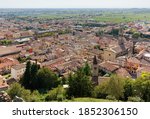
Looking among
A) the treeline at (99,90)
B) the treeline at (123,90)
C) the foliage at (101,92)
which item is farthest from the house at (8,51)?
the treeline at (123,90)

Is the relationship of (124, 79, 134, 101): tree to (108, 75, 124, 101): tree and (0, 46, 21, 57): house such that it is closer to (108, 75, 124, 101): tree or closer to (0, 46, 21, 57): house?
(108, 75, 124, 101): tree

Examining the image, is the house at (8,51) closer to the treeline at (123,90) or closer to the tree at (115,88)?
the treeline at (123,90)

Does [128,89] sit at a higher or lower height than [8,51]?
higher

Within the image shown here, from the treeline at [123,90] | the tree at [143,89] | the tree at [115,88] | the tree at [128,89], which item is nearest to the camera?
the tree at [143,89]

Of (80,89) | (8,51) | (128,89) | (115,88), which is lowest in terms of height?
(8,51)

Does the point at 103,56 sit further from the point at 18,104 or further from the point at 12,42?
the point at 18,104

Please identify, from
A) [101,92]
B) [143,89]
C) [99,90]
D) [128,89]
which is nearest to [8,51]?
[99,90]

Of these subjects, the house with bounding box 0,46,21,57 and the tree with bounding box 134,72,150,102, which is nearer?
the tree with bounding box 134,72,150,102

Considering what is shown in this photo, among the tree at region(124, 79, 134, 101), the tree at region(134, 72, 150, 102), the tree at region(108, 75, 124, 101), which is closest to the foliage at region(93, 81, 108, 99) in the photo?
the tree at region(108, 75, 124, 101)

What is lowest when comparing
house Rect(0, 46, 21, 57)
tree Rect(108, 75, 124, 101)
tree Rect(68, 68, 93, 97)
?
house Rect(0, 46, 21, 57)

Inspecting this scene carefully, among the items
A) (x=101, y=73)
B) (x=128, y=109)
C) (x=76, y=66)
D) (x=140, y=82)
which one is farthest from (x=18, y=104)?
(x=76, y=66)

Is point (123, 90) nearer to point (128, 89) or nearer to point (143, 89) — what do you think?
A: point (128, 89)
